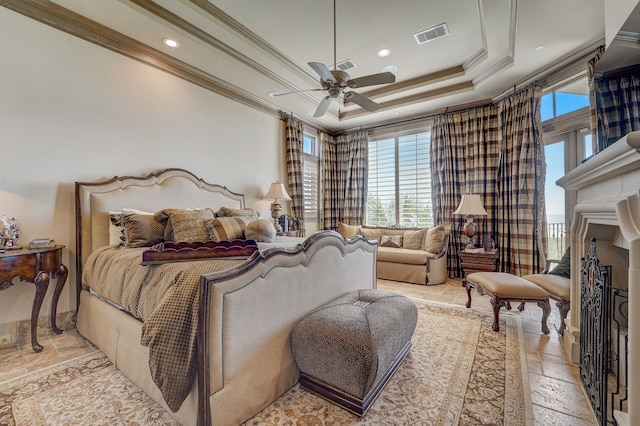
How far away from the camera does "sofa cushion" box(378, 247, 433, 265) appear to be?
450 centimetres

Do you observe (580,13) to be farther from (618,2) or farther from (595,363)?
(595,363)

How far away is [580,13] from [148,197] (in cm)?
475

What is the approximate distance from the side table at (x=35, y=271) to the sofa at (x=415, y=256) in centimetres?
401

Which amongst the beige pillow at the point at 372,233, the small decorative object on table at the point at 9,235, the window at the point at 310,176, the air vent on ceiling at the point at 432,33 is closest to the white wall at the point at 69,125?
the small decorative object on table at the point at 9,235

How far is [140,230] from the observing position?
104 inches

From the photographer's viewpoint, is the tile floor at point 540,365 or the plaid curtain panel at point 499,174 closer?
the tile floor at point 540,365

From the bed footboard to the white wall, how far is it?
2300mm

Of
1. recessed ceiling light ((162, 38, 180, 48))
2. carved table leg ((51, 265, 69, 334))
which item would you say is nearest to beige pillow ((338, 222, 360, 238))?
recessed ceiling light ((162, 38, 180, 48))

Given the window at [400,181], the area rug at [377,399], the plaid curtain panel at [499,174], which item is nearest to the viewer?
the area rug at [377,399]

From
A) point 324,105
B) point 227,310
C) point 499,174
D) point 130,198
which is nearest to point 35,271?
point 130,198

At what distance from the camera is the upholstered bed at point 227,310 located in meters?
1.34

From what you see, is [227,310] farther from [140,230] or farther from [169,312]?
[140,230]

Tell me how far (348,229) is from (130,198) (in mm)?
3775

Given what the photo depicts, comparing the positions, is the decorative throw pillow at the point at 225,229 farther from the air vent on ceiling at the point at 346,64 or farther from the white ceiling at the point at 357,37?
the air vent on ceiling at the point at 346,64
